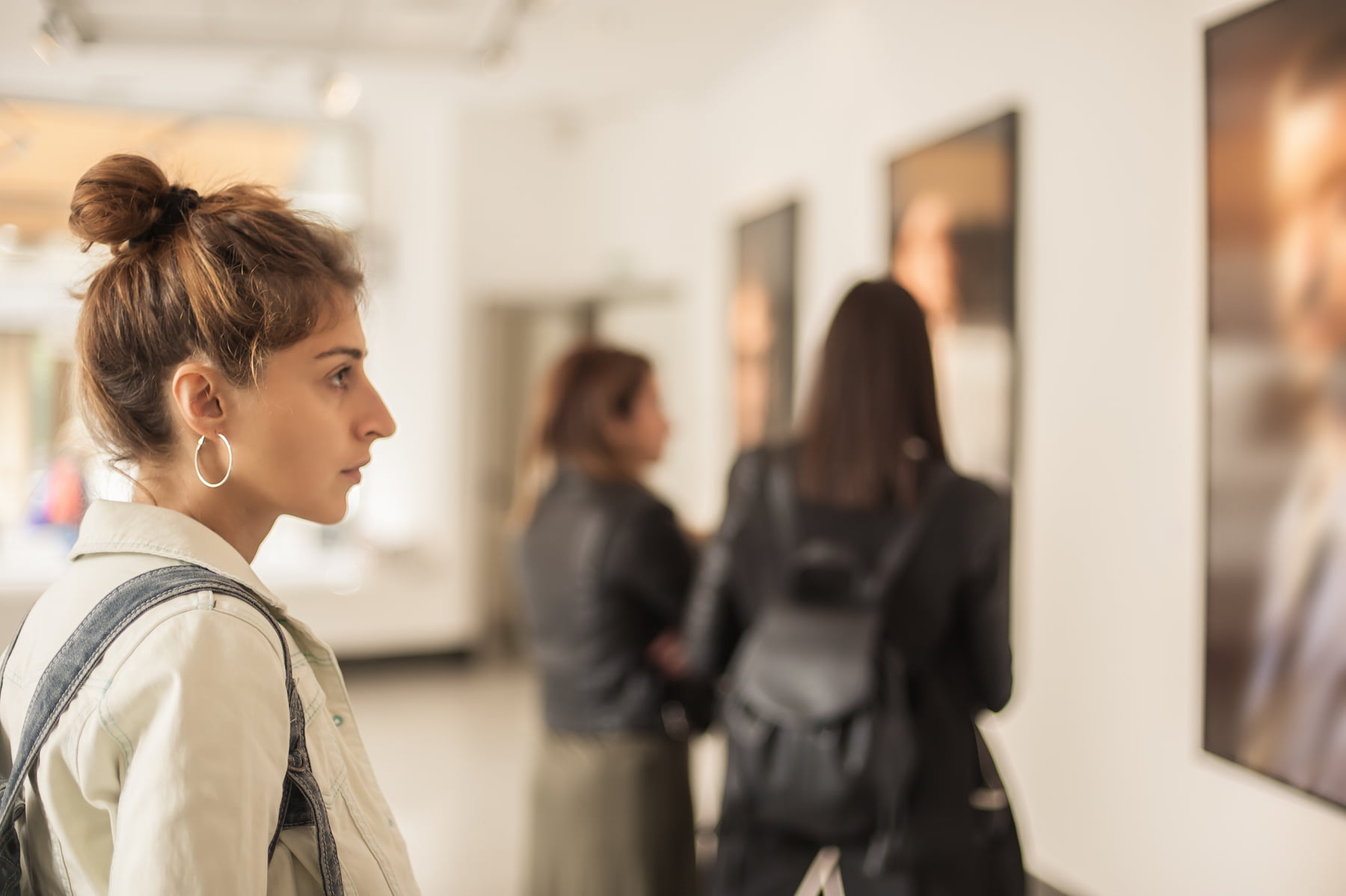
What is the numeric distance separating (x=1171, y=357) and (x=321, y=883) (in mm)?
2517

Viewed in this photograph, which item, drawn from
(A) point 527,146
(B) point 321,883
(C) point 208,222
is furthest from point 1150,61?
(A) point 527,146

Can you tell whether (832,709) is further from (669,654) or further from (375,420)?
(375,420)

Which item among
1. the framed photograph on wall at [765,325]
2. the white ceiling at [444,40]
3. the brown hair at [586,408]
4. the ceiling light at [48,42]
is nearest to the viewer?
the brown hair at [586,408]

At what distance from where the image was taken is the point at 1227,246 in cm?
245

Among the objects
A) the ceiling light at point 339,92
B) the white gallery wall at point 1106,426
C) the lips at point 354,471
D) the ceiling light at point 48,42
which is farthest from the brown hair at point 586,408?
the ceiling light at point 339,92

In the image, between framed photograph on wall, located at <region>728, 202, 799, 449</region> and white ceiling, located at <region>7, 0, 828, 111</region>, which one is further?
framed photograph on wall, located at <region>728, 202, 799, 449</region>

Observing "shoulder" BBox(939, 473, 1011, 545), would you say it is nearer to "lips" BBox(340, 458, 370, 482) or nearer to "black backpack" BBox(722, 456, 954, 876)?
"black backpack" BBox(722, 456, 954, 876)

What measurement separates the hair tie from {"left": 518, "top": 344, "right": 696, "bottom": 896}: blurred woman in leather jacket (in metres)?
1.34

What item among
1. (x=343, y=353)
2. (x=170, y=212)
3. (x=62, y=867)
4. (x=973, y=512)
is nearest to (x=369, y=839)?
(x=62, y=867)

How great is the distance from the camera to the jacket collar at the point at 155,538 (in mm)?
937

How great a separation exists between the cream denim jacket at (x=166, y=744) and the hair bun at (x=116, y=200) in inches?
10.6

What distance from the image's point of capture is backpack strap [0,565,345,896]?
2.78 feet

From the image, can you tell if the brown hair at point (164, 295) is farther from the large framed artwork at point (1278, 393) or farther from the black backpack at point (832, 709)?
the large framed artwork at point (1278, 393)

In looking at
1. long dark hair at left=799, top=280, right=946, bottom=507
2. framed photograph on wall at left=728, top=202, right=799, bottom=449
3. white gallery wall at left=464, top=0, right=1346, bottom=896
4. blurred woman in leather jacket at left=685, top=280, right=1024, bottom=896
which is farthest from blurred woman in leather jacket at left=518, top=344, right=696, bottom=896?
framed photograph on wall at left=728, top=202, right=799, bottom=449
